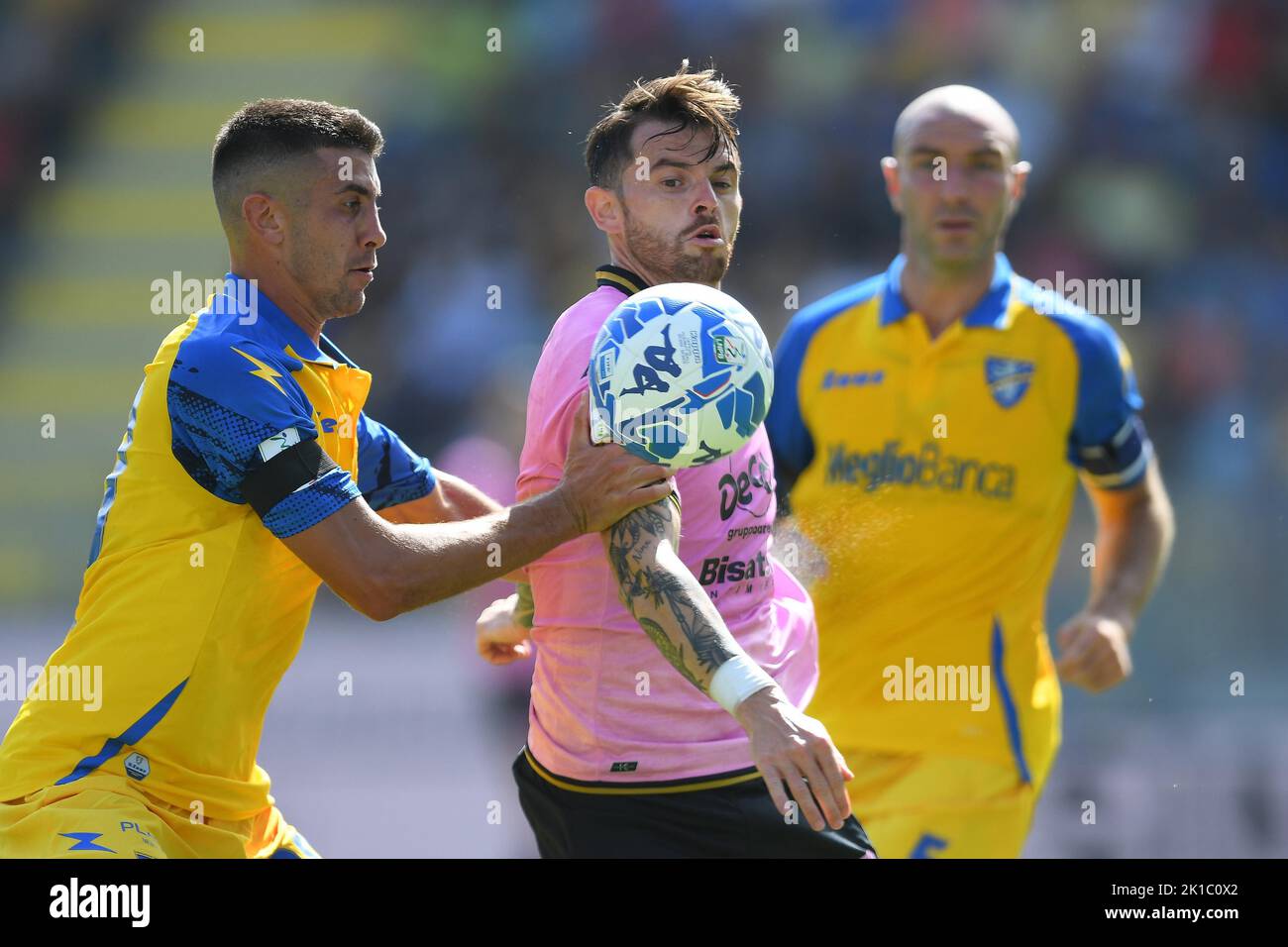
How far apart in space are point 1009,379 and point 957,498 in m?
0.46

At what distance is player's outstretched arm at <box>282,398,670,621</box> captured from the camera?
369 centimetres

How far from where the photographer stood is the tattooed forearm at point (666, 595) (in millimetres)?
3498

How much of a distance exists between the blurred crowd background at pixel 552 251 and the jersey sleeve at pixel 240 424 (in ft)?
12.3

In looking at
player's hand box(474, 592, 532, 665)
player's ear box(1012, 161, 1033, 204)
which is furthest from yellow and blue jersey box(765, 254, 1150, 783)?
player's hand box(474, 592, 532, 665)

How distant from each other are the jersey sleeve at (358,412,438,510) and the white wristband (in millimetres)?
1399

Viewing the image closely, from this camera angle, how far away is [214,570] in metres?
3.79

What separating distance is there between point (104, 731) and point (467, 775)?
5117 millimetres

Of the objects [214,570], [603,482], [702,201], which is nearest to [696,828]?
[603,482]

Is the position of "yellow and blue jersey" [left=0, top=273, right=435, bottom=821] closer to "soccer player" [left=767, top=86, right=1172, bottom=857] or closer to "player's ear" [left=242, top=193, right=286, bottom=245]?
"player's ear" [left=242, top=193, right=286, bottom=245]

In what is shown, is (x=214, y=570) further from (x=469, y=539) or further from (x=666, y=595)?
(x=666, y=595)

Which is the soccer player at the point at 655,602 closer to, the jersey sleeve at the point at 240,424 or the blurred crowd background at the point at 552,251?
the jersey sleeve at the point at 240,424

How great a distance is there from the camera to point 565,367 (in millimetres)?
3922

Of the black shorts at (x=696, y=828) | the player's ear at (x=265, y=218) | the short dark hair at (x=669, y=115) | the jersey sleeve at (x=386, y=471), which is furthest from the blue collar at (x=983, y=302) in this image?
the player's ear at (x=265, y=218)
